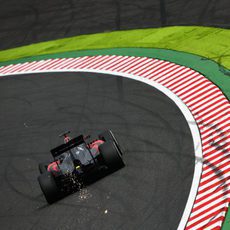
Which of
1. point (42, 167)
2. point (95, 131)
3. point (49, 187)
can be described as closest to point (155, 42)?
point (95, 131)

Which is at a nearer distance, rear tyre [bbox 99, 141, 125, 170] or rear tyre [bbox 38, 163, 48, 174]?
rear tyre [bbox 99, 141, 125, 170]

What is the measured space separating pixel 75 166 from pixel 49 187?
1.00 m

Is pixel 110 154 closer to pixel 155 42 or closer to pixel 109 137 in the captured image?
pixel 109 137

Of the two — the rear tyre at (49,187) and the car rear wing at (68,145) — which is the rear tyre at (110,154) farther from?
the rear tyre at (49,187)

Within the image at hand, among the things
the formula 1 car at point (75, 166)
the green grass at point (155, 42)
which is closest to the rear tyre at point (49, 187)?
the formula 1 car at point (75, 166)

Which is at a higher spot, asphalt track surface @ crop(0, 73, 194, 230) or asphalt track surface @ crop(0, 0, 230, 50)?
asphalt track surface @ crop(0, 0, 230, 50)

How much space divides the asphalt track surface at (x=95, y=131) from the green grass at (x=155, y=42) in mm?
3189

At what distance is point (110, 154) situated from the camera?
16.6 meters

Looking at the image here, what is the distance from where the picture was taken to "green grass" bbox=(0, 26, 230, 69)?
77.7 feet

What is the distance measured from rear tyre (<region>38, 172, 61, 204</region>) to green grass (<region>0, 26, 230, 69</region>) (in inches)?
364

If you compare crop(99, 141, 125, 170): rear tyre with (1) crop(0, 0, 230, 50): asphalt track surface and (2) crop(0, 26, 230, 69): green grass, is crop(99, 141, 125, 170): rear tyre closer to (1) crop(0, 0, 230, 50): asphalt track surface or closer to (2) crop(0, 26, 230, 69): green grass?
(2) crop(0, 26, 230, 69): green grass

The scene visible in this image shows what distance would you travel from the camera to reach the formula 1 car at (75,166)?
1638cm

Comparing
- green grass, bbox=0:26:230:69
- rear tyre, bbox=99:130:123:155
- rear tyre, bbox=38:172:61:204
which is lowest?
rear tyre, bbox=38:172:61:204

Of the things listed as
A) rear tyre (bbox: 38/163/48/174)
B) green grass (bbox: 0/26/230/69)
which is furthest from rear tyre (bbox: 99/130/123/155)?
green grass (bbox: 0/26/230/69)
